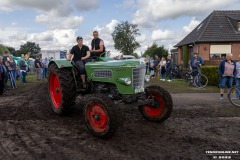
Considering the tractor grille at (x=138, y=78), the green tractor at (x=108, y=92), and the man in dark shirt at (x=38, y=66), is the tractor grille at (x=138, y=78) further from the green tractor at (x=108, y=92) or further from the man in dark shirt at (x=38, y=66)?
the man in dark shirt at (x=38, y=66)

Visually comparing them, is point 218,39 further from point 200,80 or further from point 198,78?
point 198,78

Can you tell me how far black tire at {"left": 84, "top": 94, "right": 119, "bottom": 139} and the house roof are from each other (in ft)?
74.9

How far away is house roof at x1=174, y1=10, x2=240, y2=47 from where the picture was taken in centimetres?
2588

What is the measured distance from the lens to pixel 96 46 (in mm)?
6668

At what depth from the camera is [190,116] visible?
6.38m

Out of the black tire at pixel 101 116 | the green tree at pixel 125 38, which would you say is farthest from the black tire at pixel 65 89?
the green tree at pixel 125 38

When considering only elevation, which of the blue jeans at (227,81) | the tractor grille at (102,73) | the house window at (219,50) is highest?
the house window at (219,50)

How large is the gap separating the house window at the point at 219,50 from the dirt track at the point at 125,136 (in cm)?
2074

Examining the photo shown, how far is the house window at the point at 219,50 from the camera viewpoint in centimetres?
2623

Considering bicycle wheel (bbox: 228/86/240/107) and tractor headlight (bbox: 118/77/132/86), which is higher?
tractor headlight (bbox: 118/77/132/86)

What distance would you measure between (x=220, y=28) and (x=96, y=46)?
23.4 m

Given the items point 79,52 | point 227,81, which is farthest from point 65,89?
point 227,81

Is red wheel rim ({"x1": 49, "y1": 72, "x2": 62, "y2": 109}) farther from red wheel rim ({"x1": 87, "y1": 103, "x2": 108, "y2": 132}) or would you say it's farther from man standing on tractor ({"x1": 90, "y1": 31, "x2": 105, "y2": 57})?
red wheel rim ({"x1": 87, "y1": 103, "x2": 108, "y2": 132})

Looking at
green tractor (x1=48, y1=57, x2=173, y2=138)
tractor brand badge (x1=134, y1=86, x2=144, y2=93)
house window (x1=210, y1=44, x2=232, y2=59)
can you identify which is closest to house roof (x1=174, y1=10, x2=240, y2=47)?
house window (x1=210, y1=44, x2=232, y2=59)
